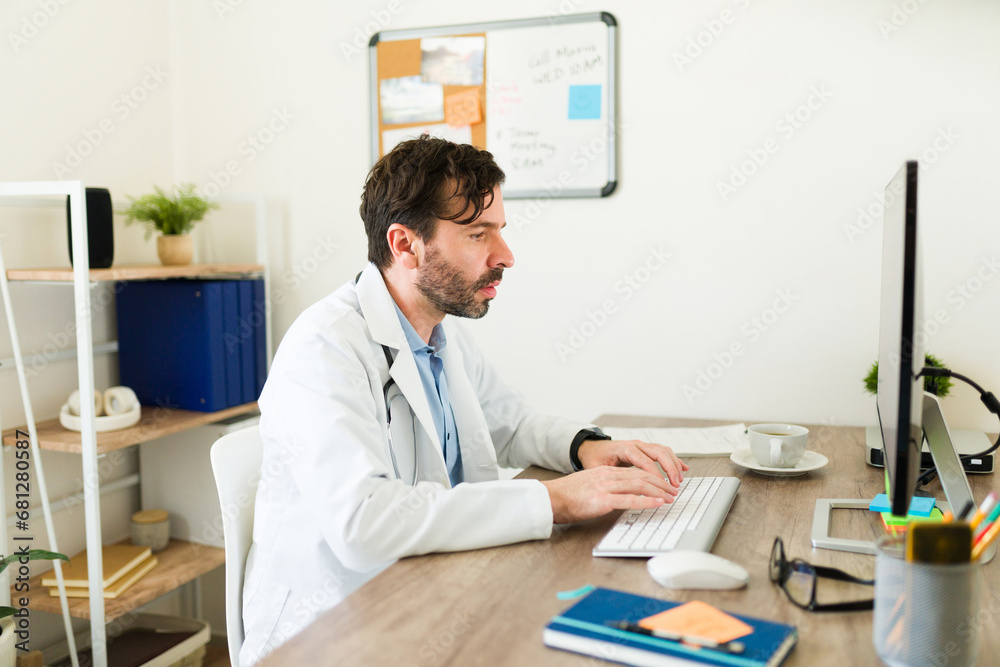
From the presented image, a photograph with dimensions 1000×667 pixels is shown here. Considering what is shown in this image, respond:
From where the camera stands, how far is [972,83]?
5.75ft

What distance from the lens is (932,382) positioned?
169 cm

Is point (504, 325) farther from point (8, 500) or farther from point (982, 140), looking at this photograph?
point (8, 500)

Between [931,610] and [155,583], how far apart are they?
6.10 ft

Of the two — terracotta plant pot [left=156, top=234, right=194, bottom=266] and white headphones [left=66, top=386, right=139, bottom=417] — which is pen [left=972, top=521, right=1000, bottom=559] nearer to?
white headphones [left=66, top=386, right=139, bottom=417]

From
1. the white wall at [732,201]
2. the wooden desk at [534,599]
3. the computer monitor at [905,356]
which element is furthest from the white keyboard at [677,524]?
the white wall at [732,201]

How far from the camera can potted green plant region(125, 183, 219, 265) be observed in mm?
2205

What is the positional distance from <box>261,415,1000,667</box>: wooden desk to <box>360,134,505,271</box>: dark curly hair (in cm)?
57

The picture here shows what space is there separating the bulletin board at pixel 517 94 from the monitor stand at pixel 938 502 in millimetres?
1039

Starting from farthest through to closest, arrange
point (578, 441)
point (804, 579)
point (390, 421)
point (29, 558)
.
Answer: point (29, 558) → point (578, 441) → point (390, 421) → point (804, 579)

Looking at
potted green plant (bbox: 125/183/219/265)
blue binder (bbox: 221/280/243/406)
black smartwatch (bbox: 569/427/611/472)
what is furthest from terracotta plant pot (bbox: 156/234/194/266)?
black smartwatch (bbox: 569/427/611/472)

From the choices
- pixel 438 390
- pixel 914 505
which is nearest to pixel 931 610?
pixel 914 505

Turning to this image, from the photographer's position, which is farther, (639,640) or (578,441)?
(578,441)

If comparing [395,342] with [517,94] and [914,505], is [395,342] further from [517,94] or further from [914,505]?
[517,94]

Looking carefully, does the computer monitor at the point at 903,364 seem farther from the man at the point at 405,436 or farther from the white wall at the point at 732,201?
the white wall at the point at 732,201
